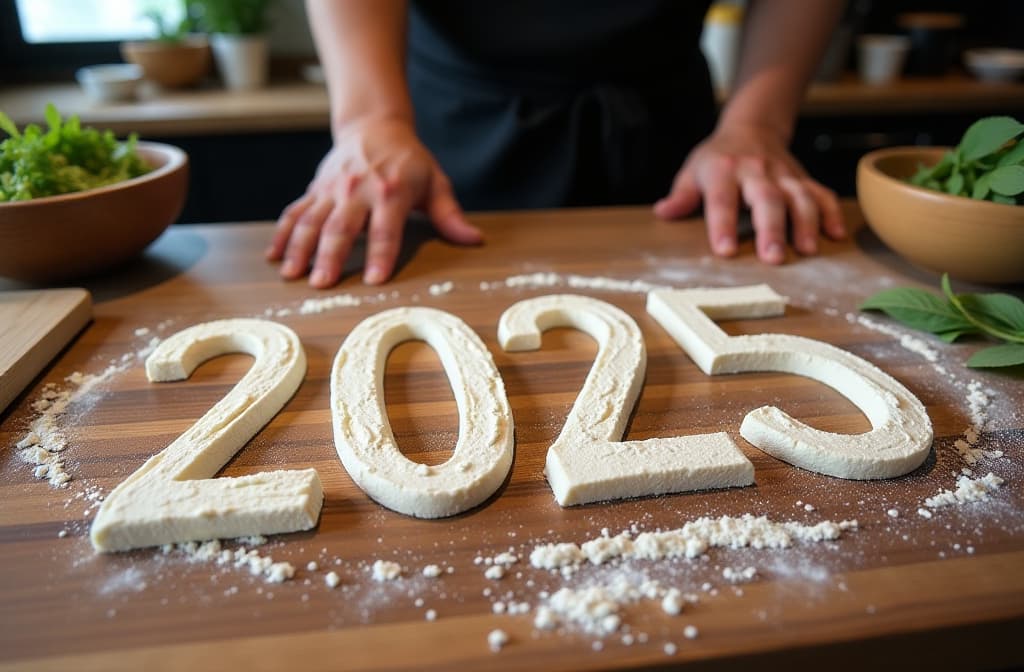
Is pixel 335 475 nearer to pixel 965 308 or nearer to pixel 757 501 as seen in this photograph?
pixel 757 501

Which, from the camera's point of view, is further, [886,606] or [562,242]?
[562,242]

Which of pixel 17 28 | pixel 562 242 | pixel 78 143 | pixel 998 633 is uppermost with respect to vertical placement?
pixel 17 28

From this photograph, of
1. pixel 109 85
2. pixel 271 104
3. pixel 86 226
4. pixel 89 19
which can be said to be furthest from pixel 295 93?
pixel 86 226

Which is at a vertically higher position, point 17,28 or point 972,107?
point 17,28

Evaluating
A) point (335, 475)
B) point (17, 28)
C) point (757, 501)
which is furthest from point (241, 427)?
point (17, 28)

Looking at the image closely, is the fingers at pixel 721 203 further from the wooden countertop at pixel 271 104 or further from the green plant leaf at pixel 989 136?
the wooden countertop at pixel 271 104

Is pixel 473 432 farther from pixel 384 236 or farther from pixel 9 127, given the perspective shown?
pixel 9 127

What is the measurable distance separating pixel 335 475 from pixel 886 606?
1.75ft

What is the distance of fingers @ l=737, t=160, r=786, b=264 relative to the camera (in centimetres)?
128

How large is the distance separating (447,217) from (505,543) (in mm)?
811

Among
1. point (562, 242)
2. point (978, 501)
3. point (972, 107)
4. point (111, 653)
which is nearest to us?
point (111, 653)

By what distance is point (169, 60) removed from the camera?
2.68m

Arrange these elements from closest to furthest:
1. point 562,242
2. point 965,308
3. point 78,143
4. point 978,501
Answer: point 978,501, point 965,308, point 78,143, point 562,242

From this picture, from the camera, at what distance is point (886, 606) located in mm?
586
